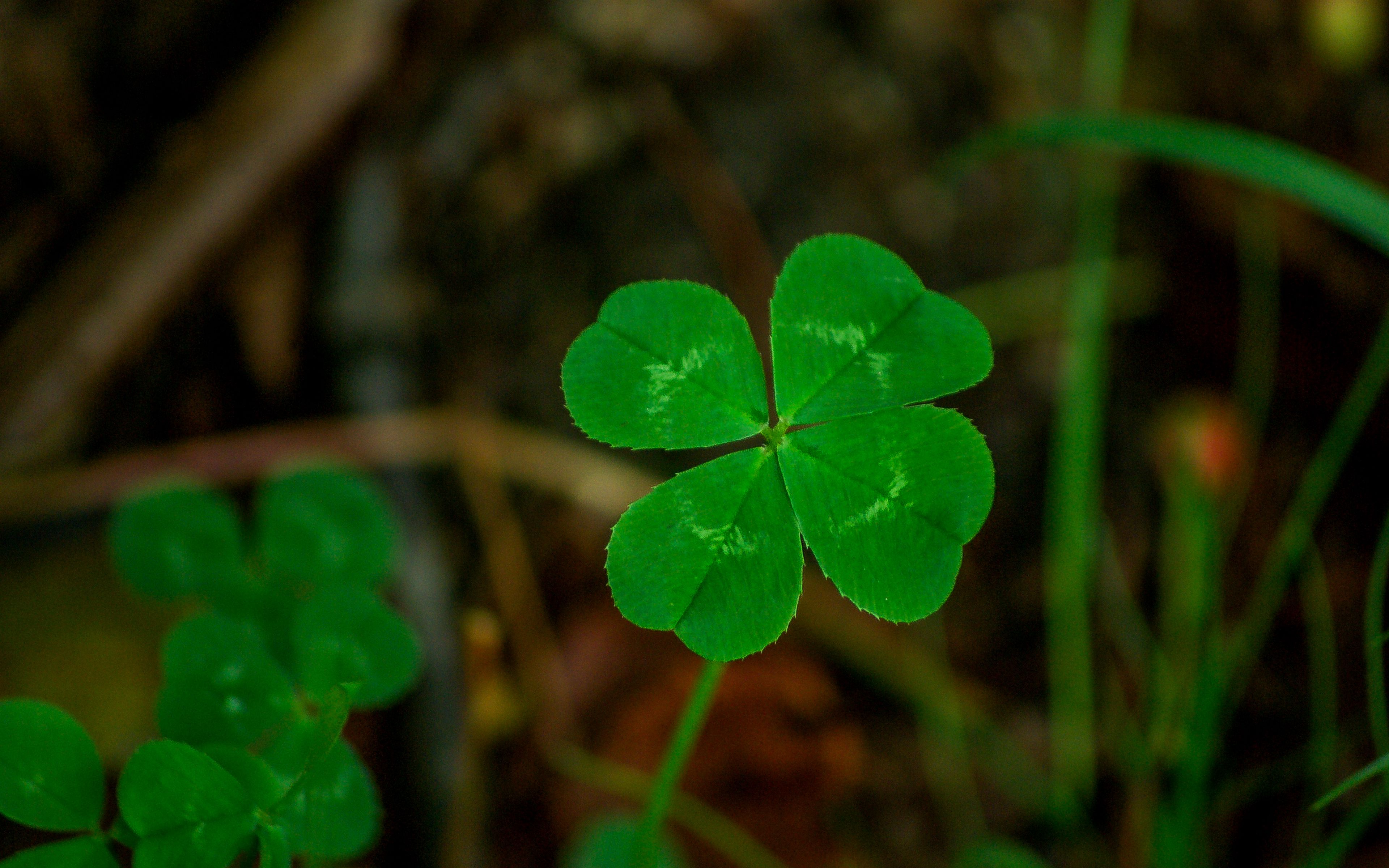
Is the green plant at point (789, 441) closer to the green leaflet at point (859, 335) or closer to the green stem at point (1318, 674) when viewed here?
the green leaflet at point (859, 335)

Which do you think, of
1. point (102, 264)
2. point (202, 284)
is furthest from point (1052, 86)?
point (102, 264)

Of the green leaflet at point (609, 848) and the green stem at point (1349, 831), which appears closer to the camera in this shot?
the green stem at point (1349, 831)

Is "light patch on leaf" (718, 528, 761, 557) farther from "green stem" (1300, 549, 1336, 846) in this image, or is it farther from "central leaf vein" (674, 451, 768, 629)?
"green stem" (1300, 549, 1336, 846)

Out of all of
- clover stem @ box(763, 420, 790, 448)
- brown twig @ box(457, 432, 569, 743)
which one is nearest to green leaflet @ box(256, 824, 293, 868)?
clover stem @ box(763, 420, 790, 448)

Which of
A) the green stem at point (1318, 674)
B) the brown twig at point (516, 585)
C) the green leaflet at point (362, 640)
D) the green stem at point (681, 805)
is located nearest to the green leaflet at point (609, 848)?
the green stem at point (681, 805)

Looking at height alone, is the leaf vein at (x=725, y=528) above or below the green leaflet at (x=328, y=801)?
above

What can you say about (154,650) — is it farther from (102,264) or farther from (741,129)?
(741,129)

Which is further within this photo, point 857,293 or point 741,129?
point 741,129
